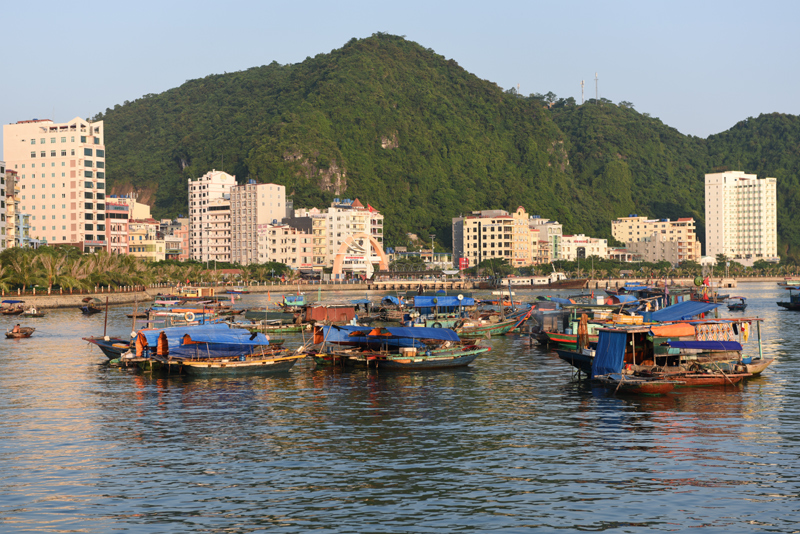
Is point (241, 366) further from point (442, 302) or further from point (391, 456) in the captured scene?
point (442, 302)

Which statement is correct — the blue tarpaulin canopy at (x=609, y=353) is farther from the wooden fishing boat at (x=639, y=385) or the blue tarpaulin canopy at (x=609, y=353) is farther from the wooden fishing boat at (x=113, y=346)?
the wooden fishing boat at (x=113, y=346)

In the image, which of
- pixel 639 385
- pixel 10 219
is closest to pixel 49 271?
pixel 10 219

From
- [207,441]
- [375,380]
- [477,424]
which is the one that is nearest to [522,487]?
[477,424]

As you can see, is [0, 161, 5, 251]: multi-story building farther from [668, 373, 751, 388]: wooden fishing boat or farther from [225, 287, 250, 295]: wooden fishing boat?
[668, 373, 751, 388]: wooden fishing boat

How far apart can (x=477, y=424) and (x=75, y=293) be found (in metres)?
109

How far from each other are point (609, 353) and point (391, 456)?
63.1 ft

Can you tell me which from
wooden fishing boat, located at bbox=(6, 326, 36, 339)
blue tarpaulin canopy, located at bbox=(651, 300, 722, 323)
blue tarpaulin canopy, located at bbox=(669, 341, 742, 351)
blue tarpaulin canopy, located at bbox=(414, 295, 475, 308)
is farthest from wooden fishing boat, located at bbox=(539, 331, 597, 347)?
wooden fishing boat, located at bbox=(6, 326, 36, 339)

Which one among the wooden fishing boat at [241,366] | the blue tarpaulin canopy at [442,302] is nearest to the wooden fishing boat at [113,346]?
the wooden fishing boat at [241,366]

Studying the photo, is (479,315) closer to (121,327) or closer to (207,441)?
(121,327)

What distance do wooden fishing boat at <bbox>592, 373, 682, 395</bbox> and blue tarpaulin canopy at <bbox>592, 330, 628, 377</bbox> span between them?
0.94 meters

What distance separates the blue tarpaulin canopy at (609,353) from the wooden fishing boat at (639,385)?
941mm

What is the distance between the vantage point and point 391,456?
3172 cm

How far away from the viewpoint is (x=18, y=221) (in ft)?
577

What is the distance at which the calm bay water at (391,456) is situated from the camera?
2455 centimetres
